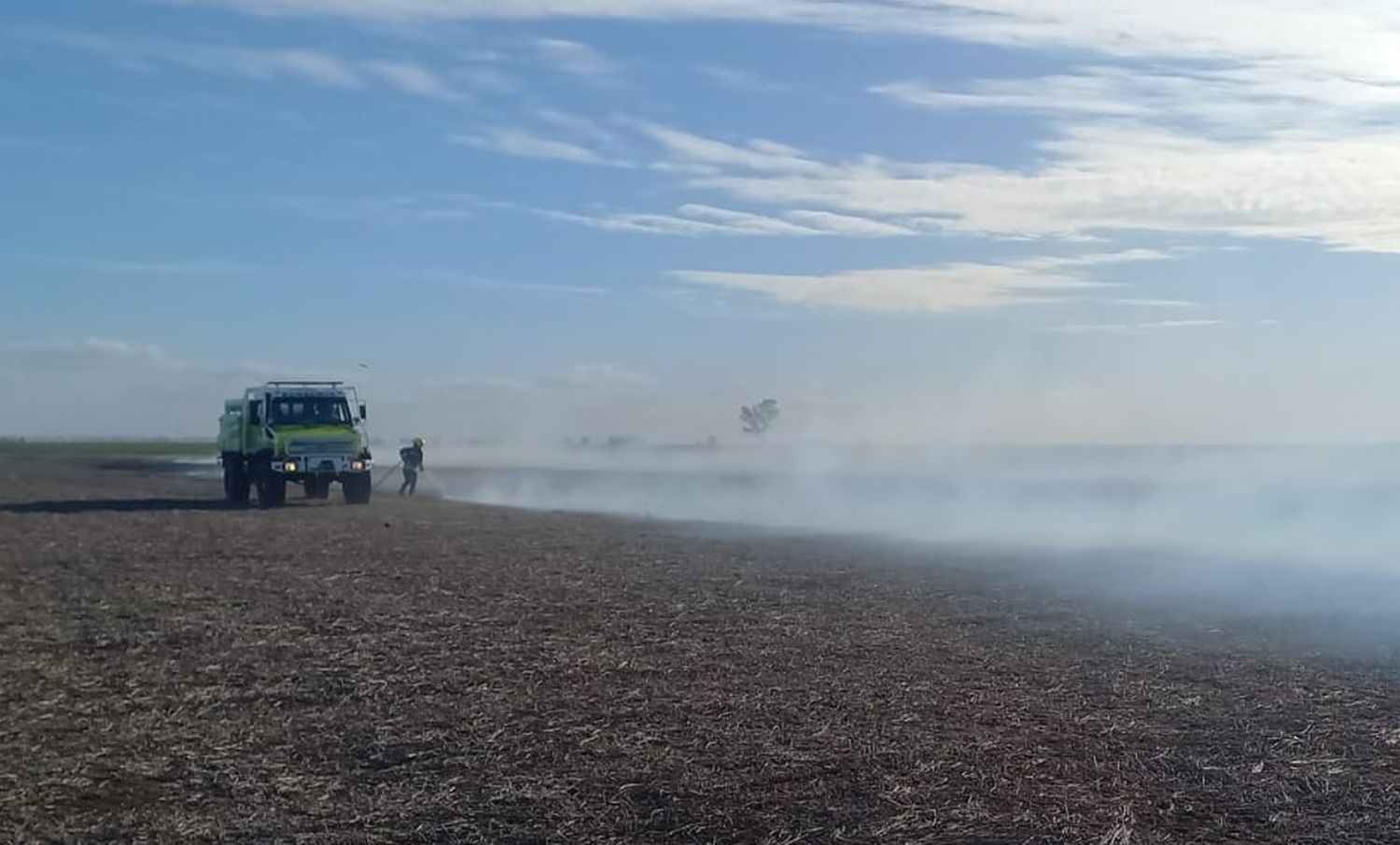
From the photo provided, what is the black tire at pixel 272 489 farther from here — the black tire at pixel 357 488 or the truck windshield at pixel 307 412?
the black tire at pixel 357 488

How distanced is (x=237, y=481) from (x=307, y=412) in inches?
162

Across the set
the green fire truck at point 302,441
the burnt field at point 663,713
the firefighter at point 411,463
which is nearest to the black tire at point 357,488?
the green fire truck at point 302,441

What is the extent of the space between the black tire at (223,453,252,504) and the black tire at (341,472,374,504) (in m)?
3.05

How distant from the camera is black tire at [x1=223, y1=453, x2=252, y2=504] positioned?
4431cm

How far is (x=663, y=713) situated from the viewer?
1231cm

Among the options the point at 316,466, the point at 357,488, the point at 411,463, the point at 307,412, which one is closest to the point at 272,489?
the point at 316,466

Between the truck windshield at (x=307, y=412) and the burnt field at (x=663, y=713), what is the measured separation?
61.9ft

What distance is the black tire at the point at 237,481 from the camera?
44.3 m

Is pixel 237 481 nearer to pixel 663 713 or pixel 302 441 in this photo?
pixel 302 441

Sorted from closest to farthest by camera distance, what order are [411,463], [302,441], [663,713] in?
1. [663,713]
2. [302,441]
3. [411,463]

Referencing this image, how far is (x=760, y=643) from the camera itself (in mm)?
16359

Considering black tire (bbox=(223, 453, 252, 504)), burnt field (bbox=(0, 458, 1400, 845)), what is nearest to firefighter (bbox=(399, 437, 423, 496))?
black tire (bbox=(223, 453, 252, 504))

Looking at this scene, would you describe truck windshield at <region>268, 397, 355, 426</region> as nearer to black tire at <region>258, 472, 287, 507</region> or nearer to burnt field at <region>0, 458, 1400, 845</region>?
black tire at <region>258, 472, 287, 507</region>

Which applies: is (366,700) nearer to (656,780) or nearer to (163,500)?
(656,780)
